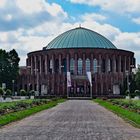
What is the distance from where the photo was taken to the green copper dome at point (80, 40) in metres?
129

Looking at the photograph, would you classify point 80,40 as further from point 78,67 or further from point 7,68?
point 7,68

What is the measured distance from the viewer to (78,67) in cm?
12431

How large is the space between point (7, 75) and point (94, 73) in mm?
24003

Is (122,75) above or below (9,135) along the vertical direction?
above

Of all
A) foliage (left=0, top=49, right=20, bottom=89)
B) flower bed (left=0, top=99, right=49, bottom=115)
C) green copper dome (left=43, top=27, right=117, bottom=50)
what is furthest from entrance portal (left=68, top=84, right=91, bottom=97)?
flower bed (left=0, top=99, right=49, bottom=115)

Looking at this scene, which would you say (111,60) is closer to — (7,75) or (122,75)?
(122,75)

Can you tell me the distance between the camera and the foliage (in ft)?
386

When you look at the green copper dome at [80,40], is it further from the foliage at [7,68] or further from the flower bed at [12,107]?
the flower bed at [12,107]

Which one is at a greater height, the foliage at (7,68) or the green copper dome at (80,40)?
the green copper dome at (80,40)

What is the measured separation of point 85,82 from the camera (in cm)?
11975

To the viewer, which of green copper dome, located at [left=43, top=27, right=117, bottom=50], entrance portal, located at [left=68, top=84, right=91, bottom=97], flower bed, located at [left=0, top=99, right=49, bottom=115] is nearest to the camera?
flower bed, located at [left=0, top=99, right=49, bottom=115]

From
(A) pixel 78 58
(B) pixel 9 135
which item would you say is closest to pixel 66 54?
(A) pixel 78 58

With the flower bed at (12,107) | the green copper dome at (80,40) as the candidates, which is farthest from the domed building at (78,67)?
the flower bed at (12,107)

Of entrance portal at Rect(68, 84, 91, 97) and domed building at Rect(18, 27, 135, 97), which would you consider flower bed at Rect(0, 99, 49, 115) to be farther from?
entrance portal at Rect(68, 84, 91, 97)
